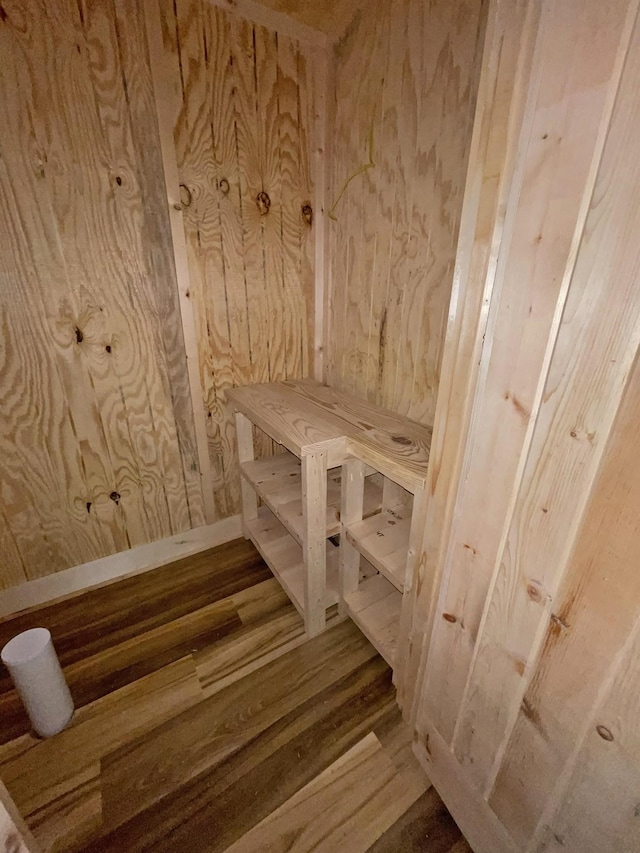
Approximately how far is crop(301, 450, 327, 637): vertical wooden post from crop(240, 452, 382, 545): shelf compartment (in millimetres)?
59

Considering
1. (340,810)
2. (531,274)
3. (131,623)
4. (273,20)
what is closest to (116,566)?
(131,623)

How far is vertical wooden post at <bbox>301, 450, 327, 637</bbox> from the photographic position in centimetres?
117

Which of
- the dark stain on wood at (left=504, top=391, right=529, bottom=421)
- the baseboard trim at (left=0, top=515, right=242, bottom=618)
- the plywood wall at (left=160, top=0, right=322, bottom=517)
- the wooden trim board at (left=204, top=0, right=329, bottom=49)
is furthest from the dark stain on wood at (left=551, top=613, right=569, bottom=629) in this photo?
the wooden trim board at (left=204, top=0, right=329, bottom=49)

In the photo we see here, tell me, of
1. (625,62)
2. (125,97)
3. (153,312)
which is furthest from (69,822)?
(125,97)

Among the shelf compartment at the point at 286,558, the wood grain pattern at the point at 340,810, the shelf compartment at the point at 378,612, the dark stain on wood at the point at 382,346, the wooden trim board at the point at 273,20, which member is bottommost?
the wood grain pattern at the point at 340,810

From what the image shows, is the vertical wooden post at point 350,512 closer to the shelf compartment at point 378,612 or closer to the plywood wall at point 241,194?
the shelf compartment at point 378,612

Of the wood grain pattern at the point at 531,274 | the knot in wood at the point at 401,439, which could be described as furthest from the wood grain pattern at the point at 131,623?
the wood grain pattern at the point at 531,274

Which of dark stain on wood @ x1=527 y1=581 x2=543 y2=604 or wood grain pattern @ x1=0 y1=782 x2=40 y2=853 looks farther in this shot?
dark stain on wood @ x1=527 y1=581 x2=543 y2=604

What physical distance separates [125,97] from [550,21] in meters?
1.39

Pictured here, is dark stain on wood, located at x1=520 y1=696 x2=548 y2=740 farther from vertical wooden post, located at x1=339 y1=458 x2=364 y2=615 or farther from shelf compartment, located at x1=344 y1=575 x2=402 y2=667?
vertical wooden post, located at x1=339 y1=458 x2=364 y2=615

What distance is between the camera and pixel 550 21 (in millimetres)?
489

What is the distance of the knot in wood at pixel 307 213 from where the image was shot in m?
1.62

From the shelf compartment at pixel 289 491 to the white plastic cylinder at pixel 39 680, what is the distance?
2.73ft

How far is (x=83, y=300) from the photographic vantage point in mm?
1347
